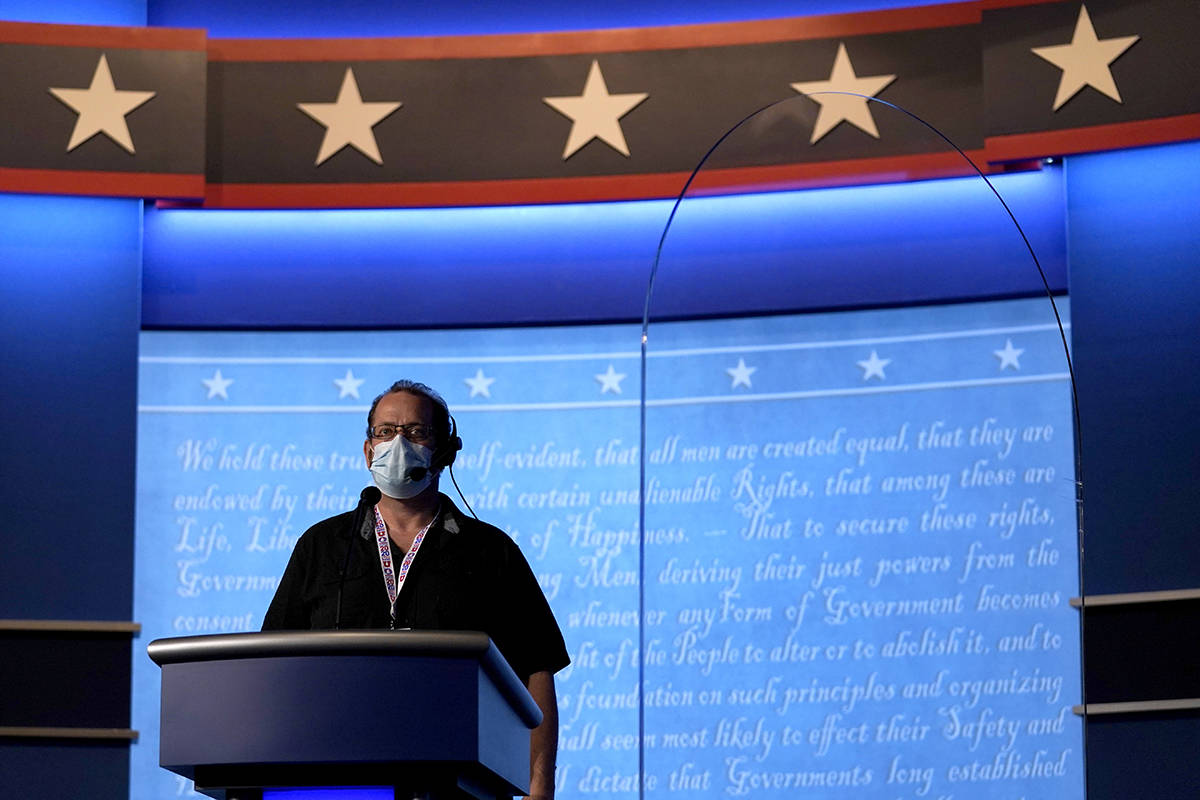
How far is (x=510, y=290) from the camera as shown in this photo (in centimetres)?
424

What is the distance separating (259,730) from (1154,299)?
2978 mm

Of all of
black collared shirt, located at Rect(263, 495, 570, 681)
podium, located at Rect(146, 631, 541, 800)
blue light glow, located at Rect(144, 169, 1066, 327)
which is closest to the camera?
podium, located at Rect(146, 631, 541, 800)

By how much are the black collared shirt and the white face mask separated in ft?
0.24

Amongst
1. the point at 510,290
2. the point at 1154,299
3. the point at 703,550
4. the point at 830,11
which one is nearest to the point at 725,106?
the point at 830,11

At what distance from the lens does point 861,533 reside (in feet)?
9.64

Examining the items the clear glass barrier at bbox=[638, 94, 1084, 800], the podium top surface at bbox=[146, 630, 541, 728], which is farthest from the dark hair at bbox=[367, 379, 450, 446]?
the podium top surface at bbox=[146, 630, 541, 728]

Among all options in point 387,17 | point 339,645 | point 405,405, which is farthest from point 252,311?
point 339,645

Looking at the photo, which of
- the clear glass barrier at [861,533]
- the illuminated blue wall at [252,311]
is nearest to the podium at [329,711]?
the clear glass barrier at [861,533]

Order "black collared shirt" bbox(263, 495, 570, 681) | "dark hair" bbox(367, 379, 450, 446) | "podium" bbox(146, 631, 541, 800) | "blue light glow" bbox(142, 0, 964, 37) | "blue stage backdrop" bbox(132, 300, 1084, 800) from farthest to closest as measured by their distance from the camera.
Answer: "blue light glow" bbox(142, 0, 964, 37) → "blue stage backdrop" bbox(132, 300, 1084, 800) → "dark hair" bbox(367, 379, 450, 446) → "black collared shirt" bbox(263, 495, 570, 681) → "podium" bbox(146, 631, 541, 800)

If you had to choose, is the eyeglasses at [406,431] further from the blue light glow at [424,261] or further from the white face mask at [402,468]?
the blue light glow at [424,261]

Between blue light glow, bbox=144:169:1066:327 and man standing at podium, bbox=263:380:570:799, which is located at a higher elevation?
blue light glow, bbox=144:169:1066:327

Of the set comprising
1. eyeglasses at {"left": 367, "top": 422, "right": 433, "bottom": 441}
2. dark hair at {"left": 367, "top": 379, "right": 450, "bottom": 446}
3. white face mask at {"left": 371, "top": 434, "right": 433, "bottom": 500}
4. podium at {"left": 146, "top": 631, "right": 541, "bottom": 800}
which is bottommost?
podium at {"left": 146, "top": 631, "right": 541, "bottom": 800}

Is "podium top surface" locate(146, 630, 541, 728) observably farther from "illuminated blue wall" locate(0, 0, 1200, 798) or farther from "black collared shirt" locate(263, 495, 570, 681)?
"illuminated blue wall" locate(0, 0, 1200, 798)

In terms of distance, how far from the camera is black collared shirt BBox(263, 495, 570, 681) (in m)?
2.28
